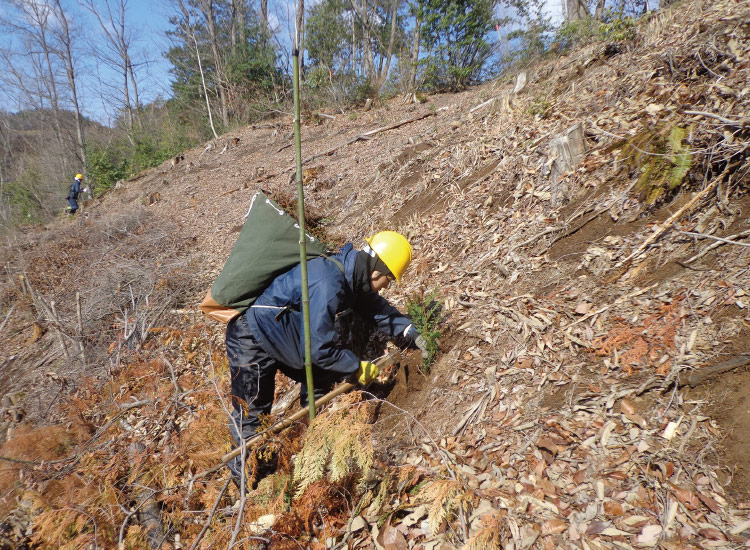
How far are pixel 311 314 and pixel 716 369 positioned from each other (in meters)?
2.36

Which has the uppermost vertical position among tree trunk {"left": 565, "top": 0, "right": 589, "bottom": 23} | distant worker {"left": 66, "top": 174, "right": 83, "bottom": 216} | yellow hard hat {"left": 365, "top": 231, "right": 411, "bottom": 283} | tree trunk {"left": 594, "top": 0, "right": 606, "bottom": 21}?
tree trunk {"left": 565, "top": 0, "right": 589, "bottom": 23}

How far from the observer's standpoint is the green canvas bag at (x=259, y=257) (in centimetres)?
278

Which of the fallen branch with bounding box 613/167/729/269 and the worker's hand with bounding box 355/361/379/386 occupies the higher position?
the fallen branch with bounding box 613/167/729/269

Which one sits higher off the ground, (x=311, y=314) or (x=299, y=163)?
(x=299, y=163)

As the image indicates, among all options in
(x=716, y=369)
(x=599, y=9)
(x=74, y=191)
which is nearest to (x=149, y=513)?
(x=716, y=369)

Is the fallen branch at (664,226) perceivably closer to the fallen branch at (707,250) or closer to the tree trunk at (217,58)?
the fallen branch at (707,250)

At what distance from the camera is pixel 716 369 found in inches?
77.7

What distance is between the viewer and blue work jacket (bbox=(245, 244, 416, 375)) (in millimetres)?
2627

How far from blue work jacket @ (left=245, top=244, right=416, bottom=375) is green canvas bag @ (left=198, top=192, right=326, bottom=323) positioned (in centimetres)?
8

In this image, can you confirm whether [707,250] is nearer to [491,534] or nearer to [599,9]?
[491,534]

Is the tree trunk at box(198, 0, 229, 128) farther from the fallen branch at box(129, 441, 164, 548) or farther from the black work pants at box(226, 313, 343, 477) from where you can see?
the fallen branch at box(129, 441, 164, 548)

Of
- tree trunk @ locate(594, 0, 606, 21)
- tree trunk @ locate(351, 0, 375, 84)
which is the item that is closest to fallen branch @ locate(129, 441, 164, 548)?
tree trunk @ locate(594, 0, 606, 21)

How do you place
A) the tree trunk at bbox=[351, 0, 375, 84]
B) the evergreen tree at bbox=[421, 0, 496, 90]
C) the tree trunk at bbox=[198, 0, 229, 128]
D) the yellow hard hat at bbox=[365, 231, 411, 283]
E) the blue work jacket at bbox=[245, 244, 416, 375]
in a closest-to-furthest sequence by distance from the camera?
the blue work jacket at bbox=[245, 244, 416, 375] → the yellow hard hat at bbox=[365, 231, 411, 283] → the evergreen tree at bbox=[421, 0, 496, 90] → the tree trunk at bbox=[351, 0, 375, 84] → the tree trunk at bbox=[198, 0, 229, 128]

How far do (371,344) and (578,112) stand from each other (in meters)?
4.03
